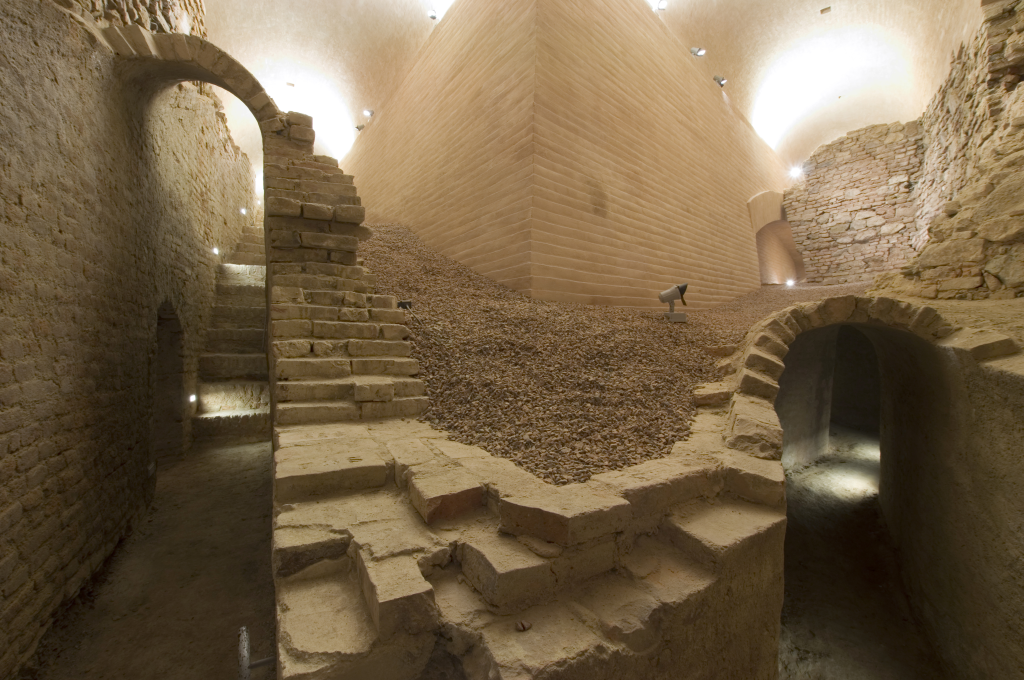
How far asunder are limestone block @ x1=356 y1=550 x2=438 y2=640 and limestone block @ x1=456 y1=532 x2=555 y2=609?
0.22 meters

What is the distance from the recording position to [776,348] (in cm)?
424

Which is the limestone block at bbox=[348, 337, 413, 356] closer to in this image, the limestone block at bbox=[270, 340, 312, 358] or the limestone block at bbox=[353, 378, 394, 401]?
the limestone block at bbox=[270, 340, 312, 358]

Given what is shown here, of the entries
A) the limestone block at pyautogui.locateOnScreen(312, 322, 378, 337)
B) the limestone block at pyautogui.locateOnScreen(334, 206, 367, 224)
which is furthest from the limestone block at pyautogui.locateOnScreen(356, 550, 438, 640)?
the limestone block at pyautogui.locateOnScreen(334, 206, 367, 224)

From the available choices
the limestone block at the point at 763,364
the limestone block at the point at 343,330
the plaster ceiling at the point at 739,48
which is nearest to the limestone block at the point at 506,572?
the limestone block at the point at 343,330

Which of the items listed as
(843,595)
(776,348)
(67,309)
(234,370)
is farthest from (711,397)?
(234,370)

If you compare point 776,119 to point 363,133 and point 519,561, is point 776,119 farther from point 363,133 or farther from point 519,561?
point 519,561

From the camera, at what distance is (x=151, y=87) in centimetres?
503

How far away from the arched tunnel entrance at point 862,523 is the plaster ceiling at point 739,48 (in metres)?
6.14

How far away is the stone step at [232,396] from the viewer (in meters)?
6.96

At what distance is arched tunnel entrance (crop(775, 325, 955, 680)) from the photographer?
4.07m

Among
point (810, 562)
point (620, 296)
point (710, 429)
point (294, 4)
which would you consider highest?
point (294, 4)

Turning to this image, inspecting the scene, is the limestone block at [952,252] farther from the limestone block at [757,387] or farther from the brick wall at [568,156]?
the brick wall at [568,156]

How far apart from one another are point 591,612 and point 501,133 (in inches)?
243

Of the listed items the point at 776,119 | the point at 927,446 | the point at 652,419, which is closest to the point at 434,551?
the point at 652,419
